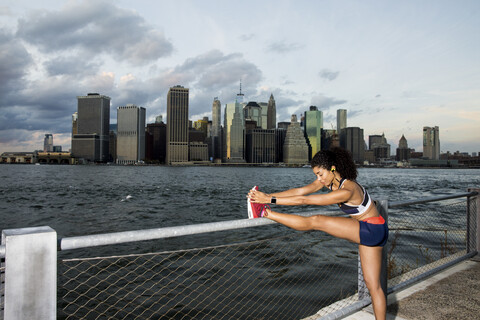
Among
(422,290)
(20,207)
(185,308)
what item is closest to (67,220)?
(20,207)

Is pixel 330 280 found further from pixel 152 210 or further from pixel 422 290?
pixel 152 210

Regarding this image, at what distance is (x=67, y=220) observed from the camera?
20.6 m

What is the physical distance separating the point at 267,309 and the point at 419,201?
4158mm

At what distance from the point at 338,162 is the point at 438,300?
2.42 metres

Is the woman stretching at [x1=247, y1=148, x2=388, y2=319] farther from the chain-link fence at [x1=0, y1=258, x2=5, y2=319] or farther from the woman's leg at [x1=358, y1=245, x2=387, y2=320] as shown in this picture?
the chain-link fence at [x1=0, y1=258, x2=5, y2=319]

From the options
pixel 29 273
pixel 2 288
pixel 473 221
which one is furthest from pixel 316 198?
pixel 473 221

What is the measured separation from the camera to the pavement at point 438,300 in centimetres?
387

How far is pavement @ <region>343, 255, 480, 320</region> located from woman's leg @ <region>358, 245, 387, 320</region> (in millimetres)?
482

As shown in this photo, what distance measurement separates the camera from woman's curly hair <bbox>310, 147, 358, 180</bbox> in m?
3.55

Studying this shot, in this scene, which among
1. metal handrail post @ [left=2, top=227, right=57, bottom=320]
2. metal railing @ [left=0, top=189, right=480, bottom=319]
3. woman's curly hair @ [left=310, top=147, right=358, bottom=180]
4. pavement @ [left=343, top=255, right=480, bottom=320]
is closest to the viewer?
metal handrail post @ [left=2, top=227, right=57, bottom=320]

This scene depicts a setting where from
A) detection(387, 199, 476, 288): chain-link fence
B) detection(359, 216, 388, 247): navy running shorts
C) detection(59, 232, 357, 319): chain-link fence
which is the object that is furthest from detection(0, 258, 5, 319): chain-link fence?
detection(387, 199, 476, 288): chain-link fence

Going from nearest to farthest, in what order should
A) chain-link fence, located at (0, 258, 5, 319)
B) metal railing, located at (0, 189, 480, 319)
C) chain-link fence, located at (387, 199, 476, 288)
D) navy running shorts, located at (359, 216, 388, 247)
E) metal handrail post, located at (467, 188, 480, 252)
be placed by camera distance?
chain-link fence, located at (0, 258, 5, 319), navy running shorts, located at (359, 216, 388, 247), metal handrail post, located at (467, 188, 480, 252), metal railing, located at (0, 189, 480, 319), chain-link fence, located at (387, 199, 476, 288)

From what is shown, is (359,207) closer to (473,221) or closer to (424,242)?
(473,221)

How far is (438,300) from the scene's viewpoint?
4.27 m
